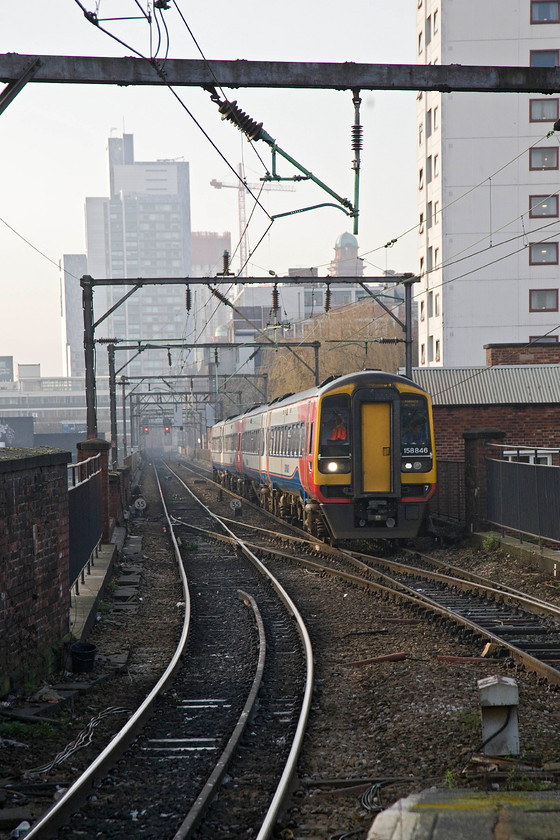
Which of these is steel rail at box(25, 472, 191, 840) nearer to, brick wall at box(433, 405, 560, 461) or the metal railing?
the metal railing

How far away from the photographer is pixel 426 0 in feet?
159

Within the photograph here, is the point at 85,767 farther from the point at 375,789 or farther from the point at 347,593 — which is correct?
the point at 347,593

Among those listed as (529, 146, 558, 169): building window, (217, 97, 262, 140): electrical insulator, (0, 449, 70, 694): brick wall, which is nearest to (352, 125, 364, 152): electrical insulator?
(217, 97, 262, 140): electrical insulator

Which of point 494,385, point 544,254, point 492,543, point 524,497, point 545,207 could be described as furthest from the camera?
point 544,254

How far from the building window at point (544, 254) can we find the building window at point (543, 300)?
1.50 m

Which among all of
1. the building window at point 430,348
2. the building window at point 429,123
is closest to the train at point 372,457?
the building window at point 430,348

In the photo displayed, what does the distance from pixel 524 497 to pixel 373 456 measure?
3.08 metres

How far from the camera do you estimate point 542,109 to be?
47.6 m

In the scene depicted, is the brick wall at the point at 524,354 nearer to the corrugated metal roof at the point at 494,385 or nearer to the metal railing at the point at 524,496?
the corrugated metal roof at the point at 494,385

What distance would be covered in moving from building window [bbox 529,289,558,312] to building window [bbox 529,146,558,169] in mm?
6601

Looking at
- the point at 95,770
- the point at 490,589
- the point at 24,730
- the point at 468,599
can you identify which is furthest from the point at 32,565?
the point at 490,589

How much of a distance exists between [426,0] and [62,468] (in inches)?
1825

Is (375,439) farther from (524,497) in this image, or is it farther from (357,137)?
(357,137)

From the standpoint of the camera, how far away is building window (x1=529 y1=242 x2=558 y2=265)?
47688 millimetres
